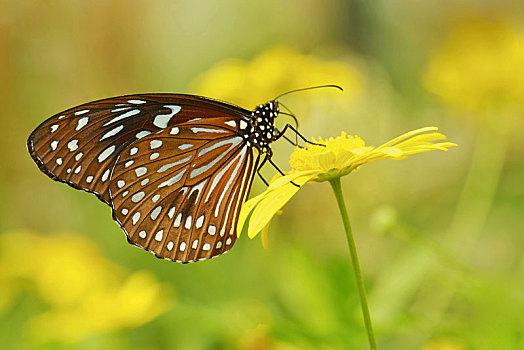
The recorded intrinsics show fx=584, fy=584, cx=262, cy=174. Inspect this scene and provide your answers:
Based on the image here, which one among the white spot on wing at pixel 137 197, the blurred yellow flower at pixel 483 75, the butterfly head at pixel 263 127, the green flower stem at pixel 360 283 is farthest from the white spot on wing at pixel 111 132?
the blurred yellow flower at pixel 483 75

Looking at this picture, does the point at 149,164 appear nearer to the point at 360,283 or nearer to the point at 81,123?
the point at 81,123

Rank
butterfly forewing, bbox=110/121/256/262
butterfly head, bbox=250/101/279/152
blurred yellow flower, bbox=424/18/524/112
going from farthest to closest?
blurred yellow flower, bbox=424/18/524/112
butterfly head, bbox=250/101/279/152
butterfly forewing, bbox=110/121/256/262

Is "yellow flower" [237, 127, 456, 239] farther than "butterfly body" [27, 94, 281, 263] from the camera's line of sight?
No

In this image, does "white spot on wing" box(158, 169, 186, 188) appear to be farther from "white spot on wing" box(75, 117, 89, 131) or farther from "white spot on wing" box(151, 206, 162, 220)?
"white spot on wing" box(75, 117, 89, 131)

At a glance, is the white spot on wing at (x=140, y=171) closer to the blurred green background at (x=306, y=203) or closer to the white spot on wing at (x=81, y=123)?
the white spot on wing at (x=81, y=123)

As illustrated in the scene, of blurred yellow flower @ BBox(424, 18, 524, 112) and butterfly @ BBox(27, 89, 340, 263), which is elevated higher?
blurred yellow flower @ BBox(424, 18, 524, 112)

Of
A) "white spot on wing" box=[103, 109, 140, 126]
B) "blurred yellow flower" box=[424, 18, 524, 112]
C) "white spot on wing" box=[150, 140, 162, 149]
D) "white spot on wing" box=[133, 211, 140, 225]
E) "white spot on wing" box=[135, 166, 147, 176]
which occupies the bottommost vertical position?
"white spot on wing" box=[133, 211, 140, 225]

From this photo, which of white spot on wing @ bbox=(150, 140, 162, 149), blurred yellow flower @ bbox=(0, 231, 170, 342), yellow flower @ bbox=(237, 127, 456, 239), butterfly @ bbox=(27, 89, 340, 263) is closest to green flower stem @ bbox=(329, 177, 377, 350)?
yellow flower @ bbox=(237, 127, 456, 239)
